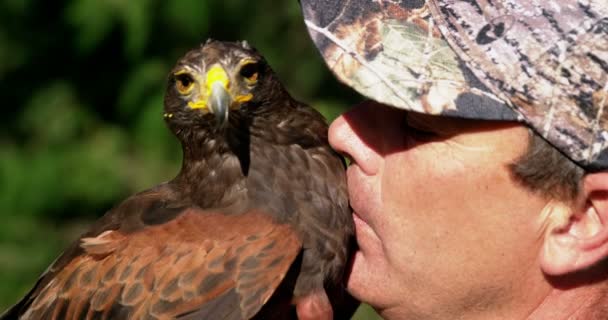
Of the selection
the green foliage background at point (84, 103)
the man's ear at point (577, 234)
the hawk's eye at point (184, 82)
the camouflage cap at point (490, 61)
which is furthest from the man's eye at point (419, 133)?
the green foliage background at point (84, 103)

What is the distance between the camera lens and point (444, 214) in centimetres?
252

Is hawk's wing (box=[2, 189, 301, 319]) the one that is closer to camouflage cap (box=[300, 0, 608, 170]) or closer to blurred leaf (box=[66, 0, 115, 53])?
camouflage cap (box=[300, 0, 608, 170])

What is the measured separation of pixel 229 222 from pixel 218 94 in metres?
0.37

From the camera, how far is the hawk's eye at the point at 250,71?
310 cm

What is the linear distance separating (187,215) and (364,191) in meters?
0.62

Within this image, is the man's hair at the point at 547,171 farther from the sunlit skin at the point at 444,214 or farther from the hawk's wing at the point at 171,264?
the hawk's wing at the point at 171,264

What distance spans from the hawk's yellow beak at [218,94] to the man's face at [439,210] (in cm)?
33

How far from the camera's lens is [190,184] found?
323 cm

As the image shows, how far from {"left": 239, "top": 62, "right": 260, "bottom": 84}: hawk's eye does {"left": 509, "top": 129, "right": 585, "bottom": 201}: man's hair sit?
100 cm

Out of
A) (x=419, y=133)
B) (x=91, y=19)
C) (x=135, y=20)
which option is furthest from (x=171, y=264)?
(x=91, y=19)

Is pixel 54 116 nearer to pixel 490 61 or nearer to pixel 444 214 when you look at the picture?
pixel 444 214

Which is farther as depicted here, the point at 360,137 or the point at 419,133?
the point at 360,137

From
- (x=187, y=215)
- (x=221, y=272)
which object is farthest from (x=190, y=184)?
(x=221, y=272)

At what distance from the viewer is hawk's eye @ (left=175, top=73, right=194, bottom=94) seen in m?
3.09
